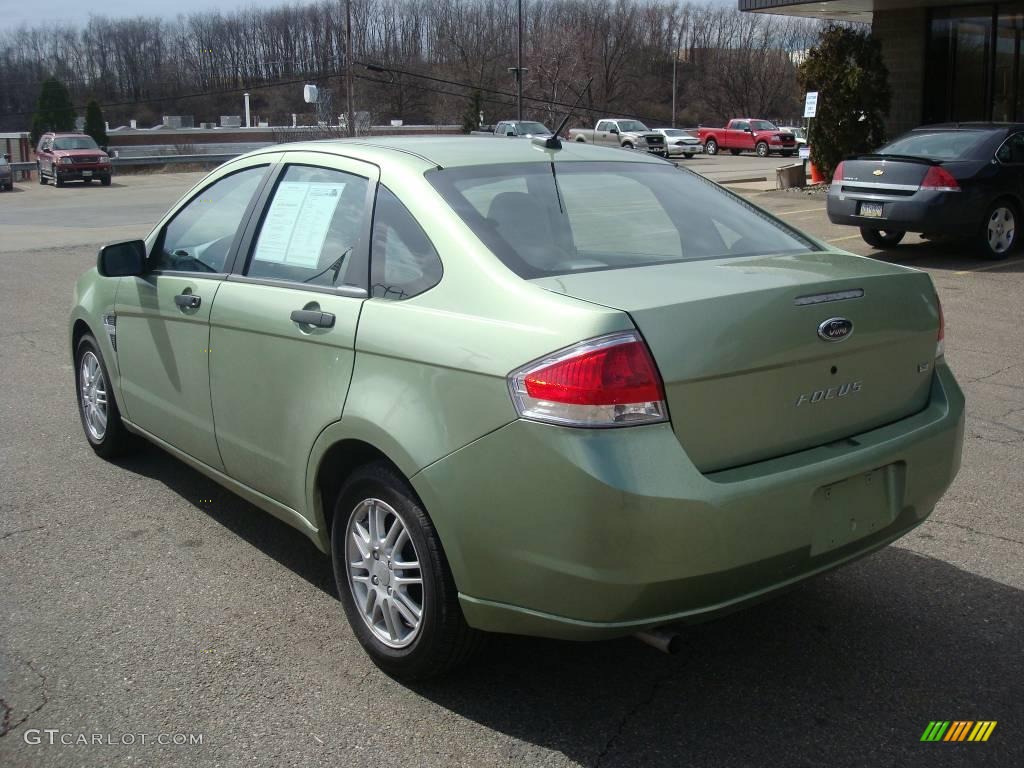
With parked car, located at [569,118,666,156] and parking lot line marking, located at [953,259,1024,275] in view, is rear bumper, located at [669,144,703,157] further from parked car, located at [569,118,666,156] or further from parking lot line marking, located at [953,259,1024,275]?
parking lot line marking, located at [953,259,1024,275]

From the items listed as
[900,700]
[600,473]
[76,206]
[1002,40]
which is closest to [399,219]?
[600,473]

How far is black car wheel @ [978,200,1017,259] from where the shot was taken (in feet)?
40.2

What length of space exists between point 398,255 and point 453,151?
0.57m

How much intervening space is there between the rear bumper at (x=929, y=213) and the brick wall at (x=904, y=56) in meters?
10.5

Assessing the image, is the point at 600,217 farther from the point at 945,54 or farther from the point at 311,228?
the point at 945,54

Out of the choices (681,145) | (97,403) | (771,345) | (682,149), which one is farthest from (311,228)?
(681,145)

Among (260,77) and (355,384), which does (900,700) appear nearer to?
(355,384)

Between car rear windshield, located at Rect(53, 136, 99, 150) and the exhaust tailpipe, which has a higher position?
car rear windshield, located at Rect(53, 136, 99, 150)

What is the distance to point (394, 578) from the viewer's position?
322cm

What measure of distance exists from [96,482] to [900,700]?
395 cm

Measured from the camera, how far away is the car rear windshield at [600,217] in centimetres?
326

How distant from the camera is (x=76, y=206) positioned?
2898 cm

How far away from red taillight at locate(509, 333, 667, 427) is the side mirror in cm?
262

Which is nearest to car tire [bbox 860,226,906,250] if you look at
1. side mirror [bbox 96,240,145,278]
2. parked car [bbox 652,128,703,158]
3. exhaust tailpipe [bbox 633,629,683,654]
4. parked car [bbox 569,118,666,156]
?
side mirror [bbox 96,240,145,278]
